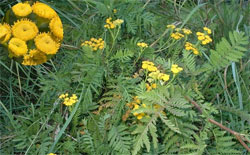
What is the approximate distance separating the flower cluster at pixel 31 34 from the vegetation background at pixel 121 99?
13cm

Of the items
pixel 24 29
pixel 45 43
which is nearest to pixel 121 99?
pixel 45 43

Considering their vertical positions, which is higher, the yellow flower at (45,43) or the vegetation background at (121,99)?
the yellow flower at (45,43)

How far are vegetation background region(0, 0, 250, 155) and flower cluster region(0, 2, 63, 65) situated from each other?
127 mm

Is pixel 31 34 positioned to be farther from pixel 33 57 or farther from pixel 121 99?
pixel 121 99

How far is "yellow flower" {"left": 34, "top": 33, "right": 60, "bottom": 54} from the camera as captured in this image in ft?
4.75

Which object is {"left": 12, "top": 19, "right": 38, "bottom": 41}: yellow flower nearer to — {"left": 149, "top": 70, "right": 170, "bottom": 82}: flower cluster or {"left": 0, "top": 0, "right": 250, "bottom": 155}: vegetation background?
{"left": 0, "top": 0, "right": 250, "bottom": 155}: vegetation background

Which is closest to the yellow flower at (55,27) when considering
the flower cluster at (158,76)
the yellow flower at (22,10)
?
the yellow flower at (22,10)

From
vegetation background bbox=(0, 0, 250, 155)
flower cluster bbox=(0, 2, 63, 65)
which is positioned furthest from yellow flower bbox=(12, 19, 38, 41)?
vegetation background bbox=(0, 0, 250, 155)

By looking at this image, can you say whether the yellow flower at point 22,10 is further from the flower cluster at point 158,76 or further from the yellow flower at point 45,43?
the flower cluster at point 158,76

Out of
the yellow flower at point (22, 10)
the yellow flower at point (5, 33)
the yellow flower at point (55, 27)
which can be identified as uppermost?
the yellow flower at point (22, 10)

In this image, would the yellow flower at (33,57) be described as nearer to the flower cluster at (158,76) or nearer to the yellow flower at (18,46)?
the yellow flower at (18,46)

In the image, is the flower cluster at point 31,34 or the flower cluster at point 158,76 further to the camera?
the flower cluster at point 31,34

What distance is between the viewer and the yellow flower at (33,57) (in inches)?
57.6

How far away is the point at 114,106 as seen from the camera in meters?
1.43
